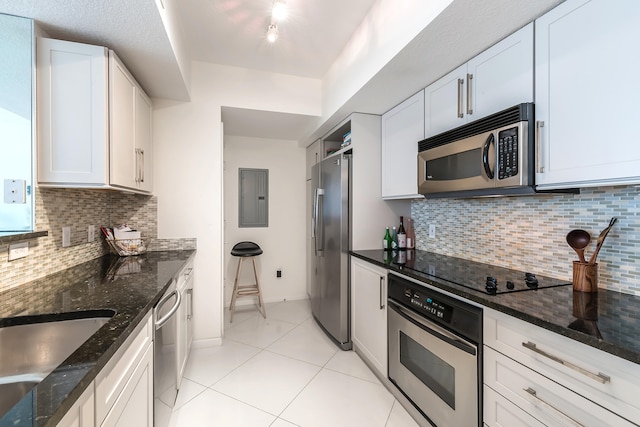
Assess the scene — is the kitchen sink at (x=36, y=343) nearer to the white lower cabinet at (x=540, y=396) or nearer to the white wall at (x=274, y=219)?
the white lower cabinet at (x=540, y=396)

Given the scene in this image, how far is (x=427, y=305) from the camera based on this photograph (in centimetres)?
152

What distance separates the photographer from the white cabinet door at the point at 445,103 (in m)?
1.68

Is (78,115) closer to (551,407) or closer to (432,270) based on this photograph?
(432,270)

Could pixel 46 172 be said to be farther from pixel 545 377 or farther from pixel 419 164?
pixel 545 377

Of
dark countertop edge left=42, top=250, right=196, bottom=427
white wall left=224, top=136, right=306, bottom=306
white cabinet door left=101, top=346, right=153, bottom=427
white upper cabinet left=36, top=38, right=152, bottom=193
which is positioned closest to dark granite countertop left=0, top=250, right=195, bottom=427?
dark countertop edge left=42, top=250, right=196, bottom=427

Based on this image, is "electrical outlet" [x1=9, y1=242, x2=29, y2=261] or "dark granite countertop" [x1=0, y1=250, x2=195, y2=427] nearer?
"dark granite countertop" [x1=0, y1=250, x2=195, y2=427]

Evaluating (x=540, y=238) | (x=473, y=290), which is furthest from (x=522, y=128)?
(x=473, y=290)

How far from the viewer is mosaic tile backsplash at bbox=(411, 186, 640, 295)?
121 centimetres

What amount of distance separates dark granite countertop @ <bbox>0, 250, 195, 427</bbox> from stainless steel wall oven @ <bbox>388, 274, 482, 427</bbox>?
4.43 feet

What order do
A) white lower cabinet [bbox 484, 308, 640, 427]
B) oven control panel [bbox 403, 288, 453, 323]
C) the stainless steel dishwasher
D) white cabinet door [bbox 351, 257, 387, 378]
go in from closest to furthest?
white lower cabinet [bbox 484, 308, 640, 427], the stainless steel dishwasher, oven control panel [bbox 403, 288, 453, 323], white cabinet door [bbox 351, 257, 387, 378]

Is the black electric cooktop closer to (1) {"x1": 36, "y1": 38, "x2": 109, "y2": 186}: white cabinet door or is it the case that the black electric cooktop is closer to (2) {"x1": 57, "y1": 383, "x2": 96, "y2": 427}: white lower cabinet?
(2) {"x1": 57, "y1": 383, "x2": 96, "y2": 427}: white lower cabinet

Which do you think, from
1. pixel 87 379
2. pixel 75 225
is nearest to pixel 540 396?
pixel 87 379

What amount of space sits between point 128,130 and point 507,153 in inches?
87.9

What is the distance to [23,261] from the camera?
1377 millimetres
